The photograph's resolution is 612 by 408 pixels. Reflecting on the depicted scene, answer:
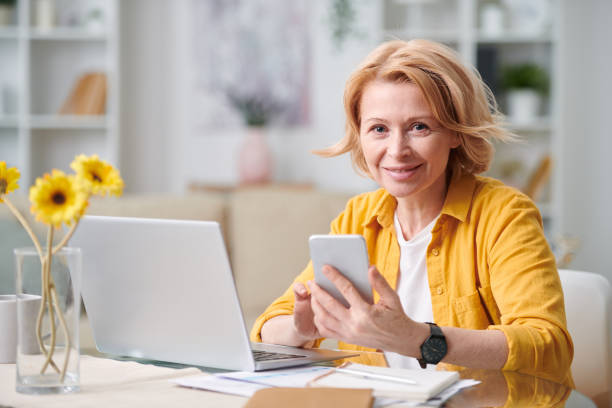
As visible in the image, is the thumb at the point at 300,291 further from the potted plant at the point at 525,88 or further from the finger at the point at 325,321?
the potted plant at the point at 525,88

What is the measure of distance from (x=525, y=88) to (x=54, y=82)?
268 cm

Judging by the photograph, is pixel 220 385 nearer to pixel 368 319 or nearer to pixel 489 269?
pixel 368 319

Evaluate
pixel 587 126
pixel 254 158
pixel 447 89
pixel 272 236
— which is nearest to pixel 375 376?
pixel 447 89

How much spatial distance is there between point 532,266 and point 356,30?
10.4 feet

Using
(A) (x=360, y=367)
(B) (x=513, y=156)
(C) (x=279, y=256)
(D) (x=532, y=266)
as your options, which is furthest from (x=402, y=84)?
(B) (x=513, y=156)

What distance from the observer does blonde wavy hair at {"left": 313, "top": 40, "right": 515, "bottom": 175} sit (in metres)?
1.37

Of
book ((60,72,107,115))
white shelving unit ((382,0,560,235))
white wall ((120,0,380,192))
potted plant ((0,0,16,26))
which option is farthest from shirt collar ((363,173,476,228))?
potted plant ((0,0,16,26))

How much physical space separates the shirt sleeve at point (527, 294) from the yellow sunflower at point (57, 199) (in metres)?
0.68

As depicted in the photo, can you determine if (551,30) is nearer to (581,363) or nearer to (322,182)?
(322,182)

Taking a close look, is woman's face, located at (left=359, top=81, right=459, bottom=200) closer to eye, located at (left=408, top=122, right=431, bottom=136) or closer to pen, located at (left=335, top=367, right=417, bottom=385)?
eye, located at (left=408, top=122, right=431, bottom=136)

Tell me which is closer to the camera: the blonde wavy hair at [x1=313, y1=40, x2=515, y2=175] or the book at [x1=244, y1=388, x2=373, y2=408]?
the book at [x1=244, y1=388, x2=373, y2=408]

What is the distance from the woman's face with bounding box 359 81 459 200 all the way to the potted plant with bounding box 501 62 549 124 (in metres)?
2.74

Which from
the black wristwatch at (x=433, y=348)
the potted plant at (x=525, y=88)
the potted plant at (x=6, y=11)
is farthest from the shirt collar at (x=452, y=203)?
the potted plant at (x=6, y=11)

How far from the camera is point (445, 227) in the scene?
144cm
